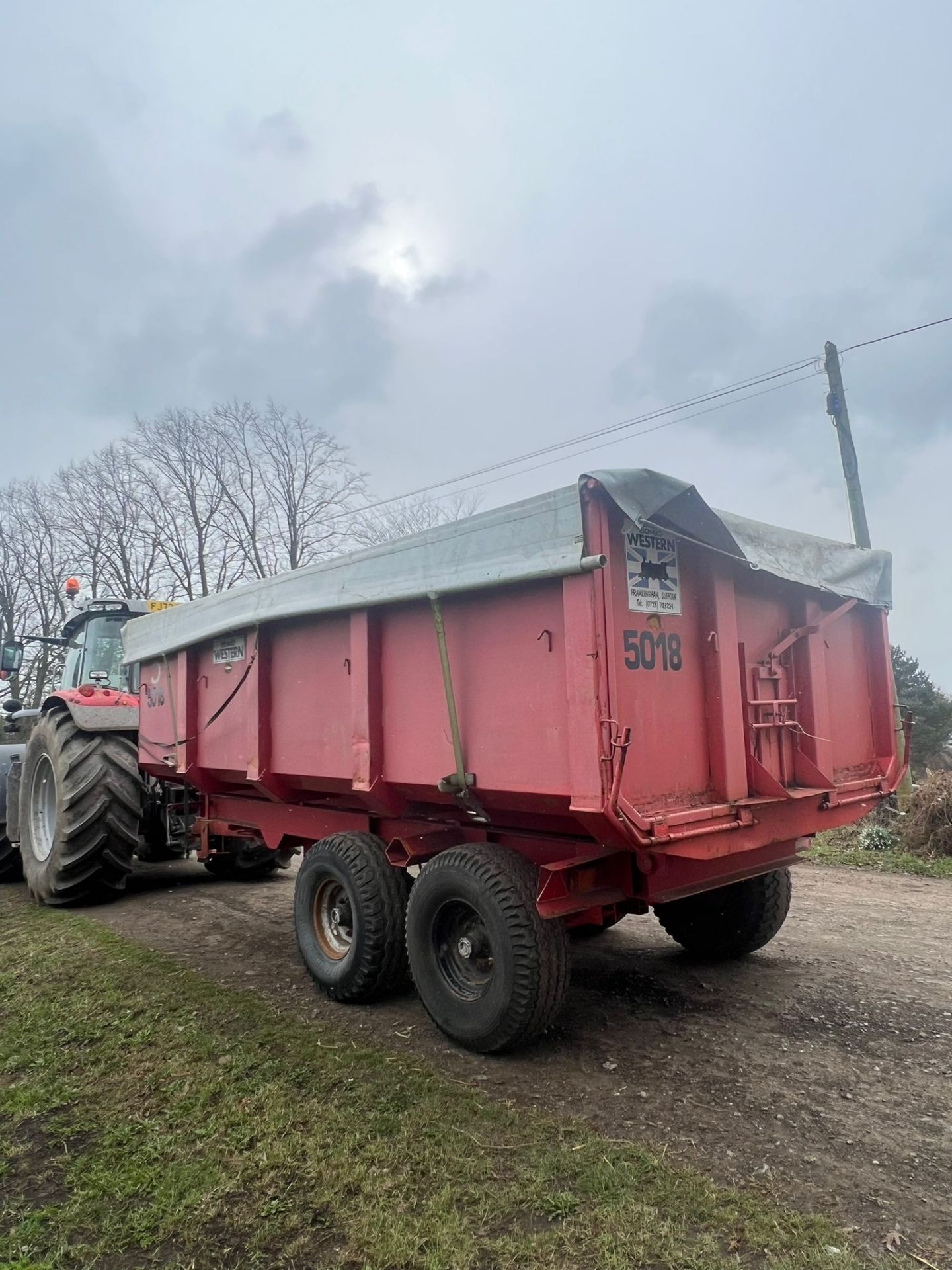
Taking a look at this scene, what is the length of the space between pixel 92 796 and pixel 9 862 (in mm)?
2464

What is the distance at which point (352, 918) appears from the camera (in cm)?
436

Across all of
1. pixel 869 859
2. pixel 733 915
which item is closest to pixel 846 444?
pixel 869 859

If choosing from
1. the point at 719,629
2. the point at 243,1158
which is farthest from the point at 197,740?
the point at 719,629

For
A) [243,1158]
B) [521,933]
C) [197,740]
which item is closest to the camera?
[243,1158]

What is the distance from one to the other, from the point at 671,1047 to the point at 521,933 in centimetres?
100

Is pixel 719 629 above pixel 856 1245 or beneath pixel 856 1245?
above

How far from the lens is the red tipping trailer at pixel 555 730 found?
3.33 meters

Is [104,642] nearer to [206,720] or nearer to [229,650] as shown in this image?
[206,720]

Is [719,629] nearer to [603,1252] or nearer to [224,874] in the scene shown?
[603,1252]

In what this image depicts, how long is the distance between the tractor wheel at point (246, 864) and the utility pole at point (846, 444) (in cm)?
961

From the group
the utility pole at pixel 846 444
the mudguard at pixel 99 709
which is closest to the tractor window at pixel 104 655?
the mudguard at pixel 99 709

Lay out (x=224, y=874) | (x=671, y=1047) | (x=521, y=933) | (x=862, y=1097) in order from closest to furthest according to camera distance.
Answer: (x=862, y=1097)
(x=521, y=933)
(x=671, y=1047)
(x=224, y=874)

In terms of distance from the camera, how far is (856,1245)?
2.34 m

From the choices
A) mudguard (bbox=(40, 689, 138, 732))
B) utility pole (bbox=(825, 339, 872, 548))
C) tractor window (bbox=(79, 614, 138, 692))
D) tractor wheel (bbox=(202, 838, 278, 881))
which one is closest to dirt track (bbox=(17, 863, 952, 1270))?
tractor wheel (bbox=(202, 838, 278, 881))
